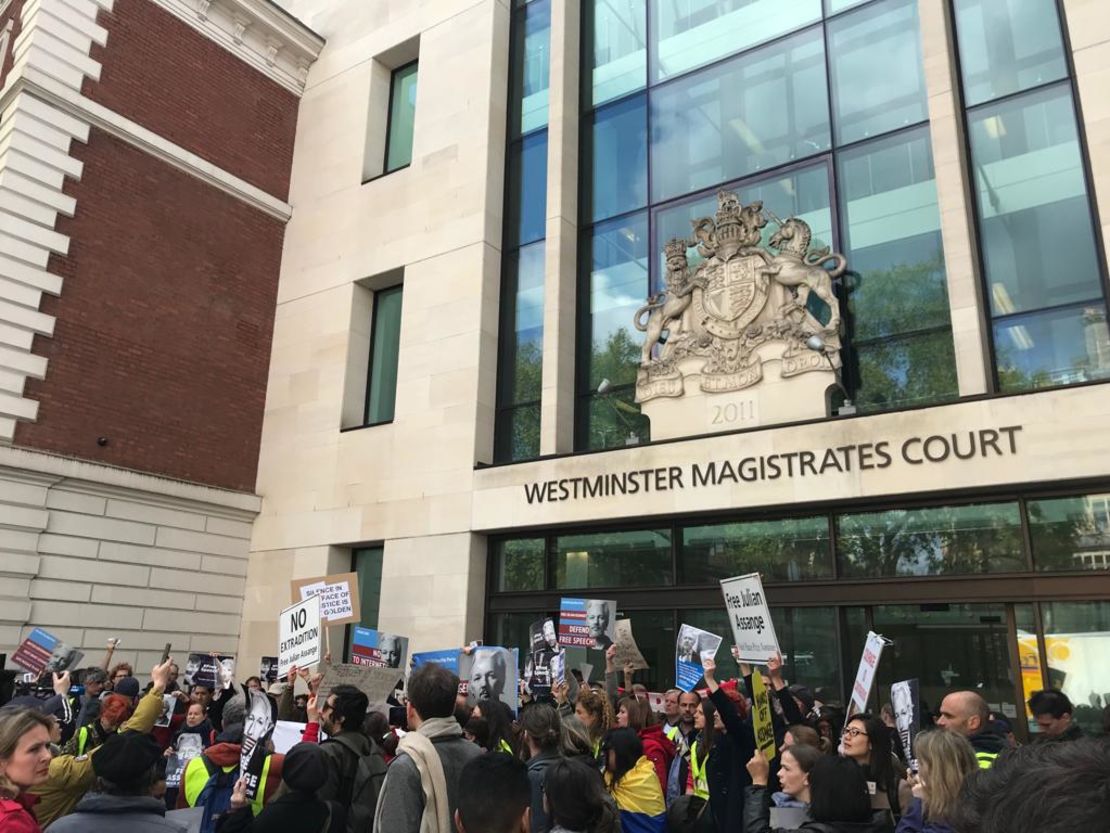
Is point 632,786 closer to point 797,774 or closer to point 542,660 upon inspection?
point 797,774

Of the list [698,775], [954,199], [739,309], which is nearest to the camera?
[698,775]

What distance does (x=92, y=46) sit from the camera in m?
17.4

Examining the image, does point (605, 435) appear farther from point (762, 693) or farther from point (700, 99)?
point (762, 693)

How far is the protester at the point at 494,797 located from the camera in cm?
323

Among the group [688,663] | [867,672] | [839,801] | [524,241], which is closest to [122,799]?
[839,801]

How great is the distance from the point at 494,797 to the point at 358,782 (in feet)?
7.71

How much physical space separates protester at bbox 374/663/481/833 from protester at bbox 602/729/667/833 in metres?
1.55

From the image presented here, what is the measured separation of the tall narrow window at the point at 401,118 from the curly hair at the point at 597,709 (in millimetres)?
15728

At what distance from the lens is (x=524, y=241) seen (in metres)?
17.5

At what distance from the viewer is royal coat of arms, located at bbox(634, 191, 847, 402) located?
12.9 meters

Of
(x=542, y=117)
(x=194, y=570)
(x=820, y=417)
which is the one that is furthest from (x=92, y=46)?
(x=820, y=417)

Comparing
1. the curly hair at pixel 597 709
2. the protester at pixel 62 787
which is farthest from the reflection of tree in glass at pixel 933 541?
the protester at pixel 62 787

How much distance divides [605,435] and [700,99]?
6.45m

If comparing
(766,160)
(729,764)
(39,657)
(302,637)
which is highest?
(766,160)
